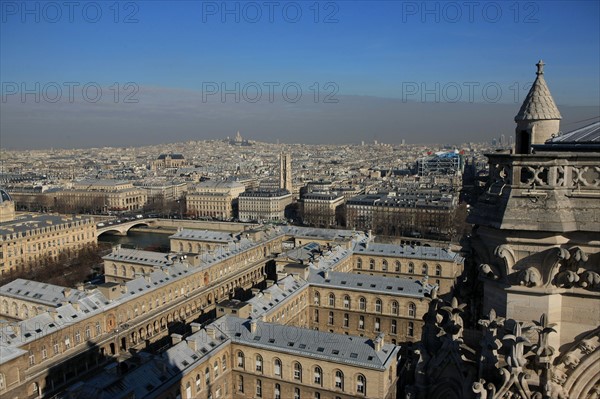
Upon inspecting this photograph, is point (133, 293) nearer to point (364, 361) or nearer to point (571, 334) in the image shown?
point (364, 361)

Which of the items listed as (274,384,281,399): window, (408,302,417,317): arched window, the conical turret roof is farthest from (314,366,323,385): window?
the conical turret roof

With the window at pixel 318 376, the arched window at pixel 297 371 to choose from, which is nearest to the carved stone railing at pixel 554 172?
the window at pixel 318 376

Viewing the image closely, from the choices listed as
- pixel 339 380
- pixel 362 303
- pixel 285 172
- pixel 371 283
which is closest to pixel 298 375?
pixel 339 380

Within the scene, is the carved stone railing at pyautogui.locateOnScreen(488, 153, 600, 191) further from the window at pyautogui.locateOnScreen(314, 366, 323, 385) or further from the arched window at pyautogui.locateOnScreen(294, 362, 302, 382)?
the arched window at pyautogui.locateOnScreen(294, 362, 302, 382)

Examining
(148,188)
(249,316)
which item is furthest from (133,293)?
(148,188)

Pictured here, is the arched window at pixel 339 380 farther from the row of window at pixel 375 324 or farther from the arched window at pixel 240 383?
the row of window at pixel 375 324

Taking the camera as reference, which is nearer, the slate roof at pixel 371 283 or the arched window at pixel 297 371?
the arched window at pixel 297 371
